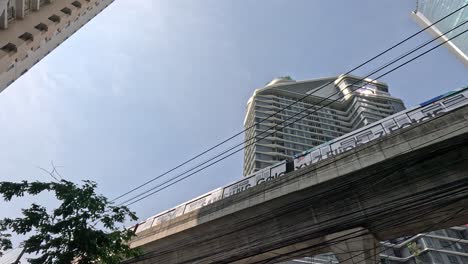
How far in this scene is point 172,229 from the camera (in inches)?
583

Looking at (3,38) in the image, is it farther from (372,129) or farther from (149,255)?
(372,129)

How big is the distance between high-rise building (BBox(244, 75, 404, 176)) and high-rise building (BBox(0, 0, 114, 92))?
2302 inches

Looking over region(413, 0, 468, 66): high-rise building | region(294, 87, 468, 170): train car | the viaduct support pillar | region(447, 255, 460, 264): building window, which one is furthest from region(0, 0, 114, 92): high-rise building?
region(413, 0, 468, 66): high-rise building

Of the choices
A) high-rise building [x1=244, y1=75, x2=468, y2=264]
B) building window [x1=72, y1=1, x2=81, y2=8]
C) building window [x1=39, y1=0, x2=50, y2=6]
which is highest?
high-rise building [x1=244, y1=75, x2=468, y2=264]

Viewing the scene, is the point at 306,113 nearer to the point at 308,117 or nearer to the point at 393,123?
the point at 308,117

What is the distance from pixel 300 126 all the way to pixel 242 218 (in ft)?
249

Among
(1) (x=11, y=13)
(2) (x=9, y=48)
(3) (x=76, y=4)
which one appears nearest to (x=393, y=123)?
(2) (x=9, y=48)

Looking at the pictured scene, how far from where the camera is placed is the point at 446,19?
9012 centimetres

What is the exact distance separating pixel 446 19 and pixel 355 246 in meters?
106

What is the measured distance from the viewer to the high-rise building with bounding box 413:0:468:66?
266 feet

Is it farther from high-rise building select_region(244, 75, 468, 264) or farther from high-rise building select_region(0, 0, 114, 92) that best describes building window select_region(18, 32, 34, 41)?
high-rise building select_region(244, 75, 468, 264)

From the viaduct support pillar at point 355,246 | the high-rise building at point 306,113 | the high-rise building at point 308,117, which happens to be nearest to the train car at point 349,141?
the viaduct support pillar at point 355,246

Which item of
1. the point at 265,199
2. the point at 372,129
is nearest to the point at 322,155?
the point at 372,129

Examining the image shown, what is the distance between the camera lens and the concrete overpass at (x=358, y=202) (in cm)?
950
